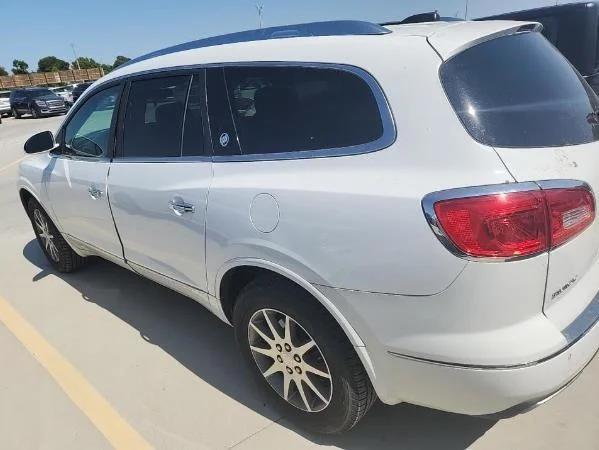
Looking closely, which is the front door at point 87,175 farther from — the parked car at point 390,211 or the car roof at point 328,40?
the car roof at point 328,40

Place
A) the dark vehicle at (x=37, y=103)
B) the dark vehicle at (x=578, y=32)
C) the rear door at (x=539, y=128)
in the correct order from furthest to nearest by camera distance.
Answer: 1. the dark vehicle at (x=37, y=103)
2. the dark vehicle at (x=578, y=32)
3. the rear door at (x=539, y=128)

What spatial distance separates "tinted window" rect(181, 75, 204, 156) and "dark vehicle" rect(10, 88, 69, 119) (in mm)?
27025

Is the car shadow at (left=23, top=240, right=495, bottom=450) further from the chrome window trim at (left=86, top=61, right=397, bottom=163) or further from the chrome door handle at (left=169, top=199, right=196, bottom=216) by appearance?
the chrome window trim at (left=86, top=61, right=397, bottom=163)

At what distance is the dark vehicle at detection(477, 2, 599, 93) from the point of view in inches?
238

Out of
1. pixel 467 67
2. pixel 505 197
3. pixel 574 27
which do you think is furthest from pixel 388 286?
pixel 574 27

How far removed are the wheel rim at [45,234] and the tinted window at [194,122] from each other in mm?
2398

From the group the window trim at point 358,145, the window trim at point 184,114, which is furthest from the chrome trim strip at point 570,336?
the window trim at point 184,114

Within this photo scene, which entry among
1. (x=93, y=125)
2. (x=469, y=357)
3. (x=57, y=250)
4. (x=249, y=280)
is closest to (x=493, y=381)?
(x=469, y=357)

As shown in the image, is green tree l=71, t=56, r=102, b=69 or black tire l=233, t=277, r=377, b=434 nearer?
black tire l=233, t=277, r=377, b=434

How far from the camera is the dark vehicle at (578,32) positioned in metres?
6.04

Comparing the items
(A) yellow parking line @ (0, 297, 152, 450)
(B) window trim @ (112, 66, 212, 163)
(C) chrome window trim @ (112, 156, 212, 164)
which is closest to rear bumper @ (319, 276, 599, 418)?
(C) chrome window trim @ (112, 156, 212, 164)

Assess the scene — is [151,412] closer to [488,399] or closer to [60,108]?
[488,399]

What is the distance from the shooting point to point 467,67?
1.84 meters

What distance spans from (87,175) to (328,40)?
2061mm
